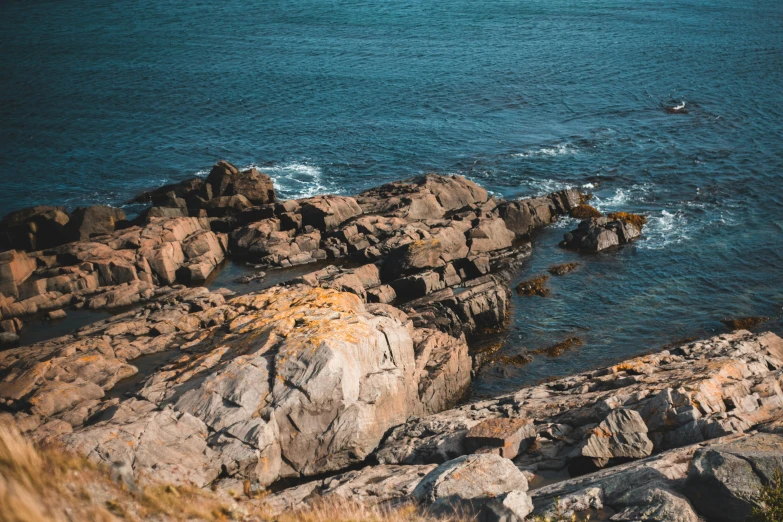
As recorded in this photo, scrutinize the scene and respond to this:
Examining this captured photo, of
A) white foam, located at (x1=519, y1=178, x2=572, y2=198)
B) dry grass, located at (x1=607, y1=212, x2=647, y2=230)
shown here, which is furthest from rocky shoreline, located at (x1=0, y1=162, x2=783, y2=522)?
white foam, located at (x1=519, y1=178, x2=572, y2=198)

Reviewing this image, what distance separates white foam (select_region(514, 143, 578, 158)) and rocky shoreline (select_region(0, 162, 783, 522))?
80.5 feet

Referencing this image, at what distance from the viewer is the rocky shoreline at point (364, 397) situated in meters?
19.6

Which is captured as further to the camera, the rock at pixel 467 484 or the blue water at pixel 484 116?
the blue water at pixel 484 116

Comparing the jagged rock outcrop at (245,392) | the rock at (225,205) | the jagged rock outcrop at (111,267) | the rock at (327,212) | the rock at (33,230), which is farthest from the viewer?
the rock at (225,205)

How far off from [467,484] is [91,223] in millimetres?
42012

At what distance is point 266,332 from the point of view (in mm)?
29672

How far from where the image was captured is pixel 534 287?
46.4m

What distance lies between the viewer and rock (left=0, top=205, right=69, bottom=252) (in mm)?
51438

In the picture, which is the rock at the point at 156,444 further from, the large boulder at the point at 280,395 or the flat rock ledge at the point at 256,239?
the flat rock ledge at the point at 256,239

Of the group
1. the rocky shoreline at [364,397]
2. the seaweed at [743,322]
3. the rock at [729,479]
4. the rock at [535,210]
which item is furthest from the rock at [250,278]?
the rock at [729,479]

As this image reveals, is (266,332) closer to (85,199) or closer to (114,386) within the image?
(114,386)

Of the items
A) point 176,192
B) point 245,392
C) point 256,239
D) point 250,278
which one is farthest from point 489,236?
point 245,392

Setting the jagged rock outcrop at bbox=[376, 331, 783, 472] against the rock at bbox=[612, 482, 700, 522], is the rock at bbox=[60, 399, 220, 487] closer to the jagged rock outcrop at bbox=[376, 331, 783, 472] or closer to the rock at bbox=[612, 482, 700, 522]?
the jagged rock outcrop at bbox=[376, 331, 783, 472]

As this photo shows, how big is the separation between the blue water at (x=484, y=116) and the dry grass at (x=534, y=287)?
821mm
